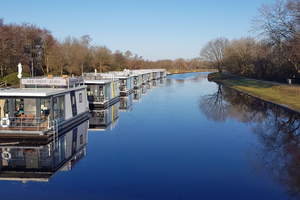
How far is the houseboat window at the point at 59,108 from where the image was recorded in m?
18.0

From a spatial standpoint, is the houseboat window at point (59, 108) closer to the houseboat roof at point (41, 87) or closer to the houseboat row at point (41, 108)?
the houseboat row at point (41, 108)

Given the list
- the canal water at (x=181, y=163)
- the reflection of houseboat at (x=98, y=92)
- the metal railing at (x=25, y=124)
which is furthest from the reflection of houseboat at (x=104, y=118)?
the metal railing at (x=25, y=124)

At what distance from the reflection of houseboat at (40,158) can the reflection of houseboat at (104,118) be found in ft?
11.8

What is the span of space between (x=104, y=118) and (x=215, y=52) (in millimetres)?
65772

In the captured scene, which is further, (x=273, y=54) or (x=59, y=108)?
(x=273, y=54)

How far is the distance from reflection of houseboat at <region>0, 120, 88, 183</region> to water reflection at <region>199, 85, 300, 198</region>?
367 inches

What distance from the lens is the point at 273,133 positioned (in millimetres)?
18938

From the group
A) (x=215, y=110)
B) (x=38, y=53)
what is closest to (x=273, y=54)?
(x=215, y=110)

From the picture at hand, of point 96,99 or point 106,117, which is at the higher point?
point 96,99

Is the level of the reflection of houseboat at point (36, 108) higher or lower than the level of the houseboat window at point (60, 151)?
higher

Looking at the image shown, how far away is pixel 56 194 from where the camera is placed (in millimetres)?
9906

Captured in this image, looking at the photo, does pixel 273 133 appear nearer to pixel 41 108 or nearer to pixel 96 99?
pixel 41 108

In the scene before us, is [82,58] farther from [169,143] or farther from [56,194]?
[56,194]

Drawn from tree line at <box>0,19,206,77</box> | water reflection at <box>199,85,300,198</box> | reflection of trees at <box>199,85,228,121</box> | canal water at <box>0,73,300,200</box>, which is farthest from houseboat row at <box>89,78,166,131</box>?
tree line at <box>0,19,206,77</box>
